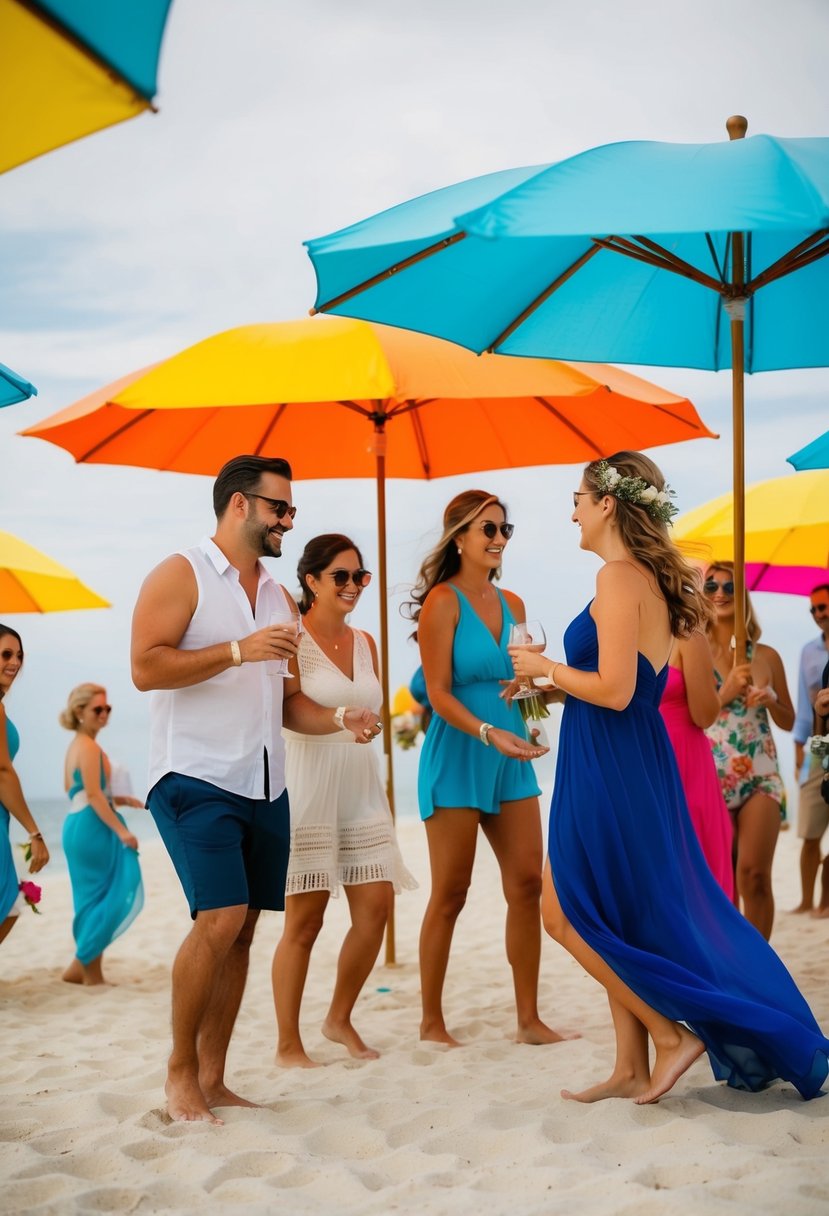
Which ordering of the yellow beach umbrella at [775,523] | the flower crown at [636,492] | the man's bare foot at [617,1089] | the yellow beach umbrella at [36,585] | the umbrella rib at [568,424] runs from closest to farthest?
the man's bare foot at [617,1089]
the flower crown at [636,492]
the umbrella rib at [568,424]
the yellow beach umbrella at [775,523]
the yellow beach umbrella at [36,585]

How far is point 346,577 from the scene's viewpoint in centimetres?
508

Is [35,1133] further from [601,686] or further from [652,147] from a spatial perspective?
[652,147]

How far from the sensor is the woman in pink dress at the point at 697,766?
17.1 feet

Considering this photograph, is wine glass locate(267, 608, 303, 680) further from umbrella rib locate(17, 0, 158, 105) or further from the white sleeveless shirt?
umbrella rib locate(17, 0, 158, 105)

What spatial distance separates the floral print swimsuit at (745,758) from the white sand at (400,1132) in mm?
971

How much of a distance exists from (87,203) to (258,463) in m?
36.6

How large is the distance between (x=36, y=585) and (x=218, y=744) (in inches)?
184

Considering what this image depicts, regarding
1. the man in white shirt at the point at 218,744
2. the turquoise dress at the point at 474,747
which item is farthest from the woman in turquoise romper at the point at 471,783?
the man in white shirt at the point at 218,744

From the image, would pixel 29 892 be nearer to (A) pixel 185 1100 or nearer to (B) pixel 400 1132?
(A) pixel 185 1100

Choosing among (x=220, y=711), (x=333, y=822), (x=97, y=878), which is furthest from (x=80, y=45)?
(x=97, y=878)

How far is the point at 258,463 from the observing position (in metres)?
4.13

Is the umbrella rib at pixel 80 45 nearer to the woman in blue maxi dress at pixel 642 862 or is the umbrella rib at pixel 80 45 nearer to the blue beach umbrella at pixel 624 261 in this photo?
the blue beach umbrella at pixel 624 261

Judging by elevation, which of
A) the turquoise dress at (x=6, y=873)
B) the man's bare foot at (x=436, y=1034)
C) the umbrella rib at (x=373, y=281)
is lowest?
the man's bare foot at (x=436, y=1034)

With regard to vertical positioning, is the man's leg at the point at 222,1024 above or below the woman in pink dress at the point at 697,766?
below
